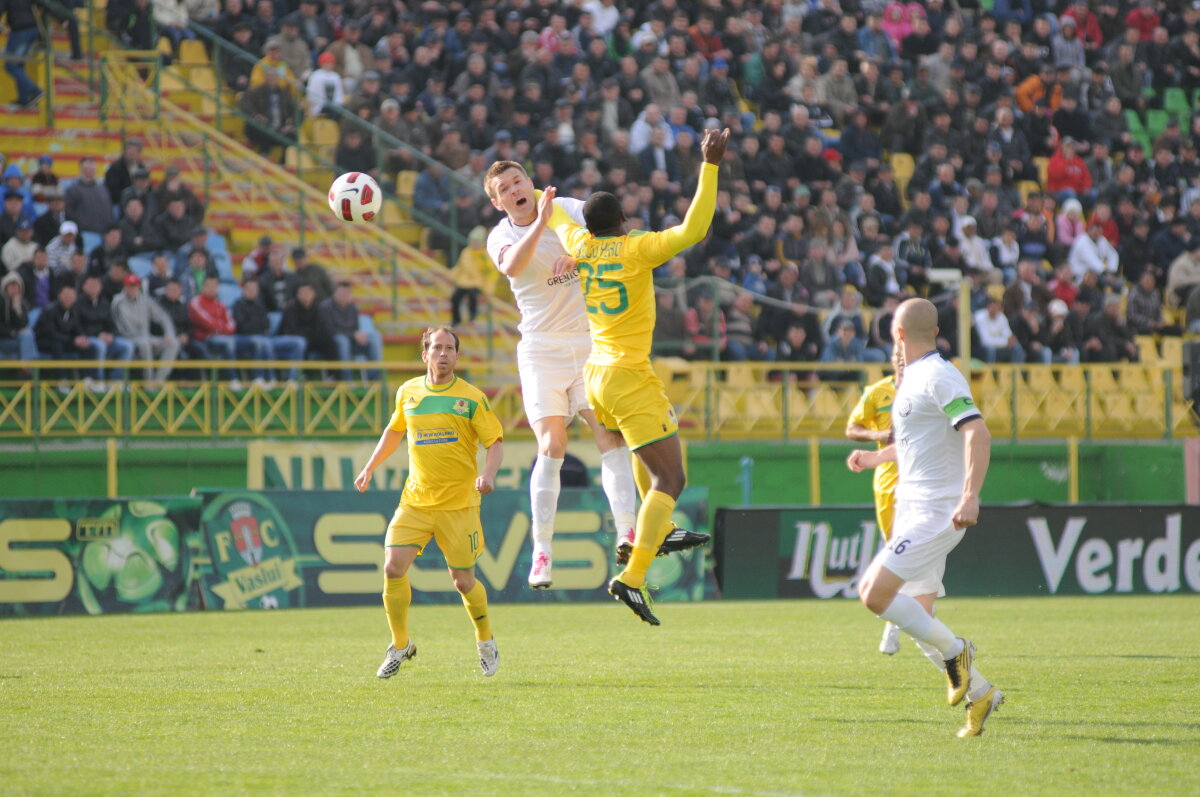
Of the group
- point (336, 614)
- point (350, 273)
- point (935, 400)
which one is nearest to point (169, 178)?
point (350, 273)

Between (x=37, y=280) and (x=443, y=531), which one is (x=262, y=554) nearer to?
(x=37, y=280)

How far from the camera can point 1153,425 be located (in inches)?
849

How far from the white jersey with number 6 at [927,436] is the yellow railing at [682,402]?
1159 cm

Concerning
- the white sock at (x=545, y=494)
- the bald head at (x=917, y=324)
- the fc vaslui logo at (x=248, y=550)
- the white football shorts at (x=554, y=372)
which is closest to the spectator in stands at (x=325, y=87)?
the fc vaslui logo at (x=248, y=550)

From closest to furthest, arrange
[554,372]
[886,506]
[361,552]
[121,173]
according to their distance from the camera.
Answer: [554,372] → [886,506] → [361,552] → [121,173]

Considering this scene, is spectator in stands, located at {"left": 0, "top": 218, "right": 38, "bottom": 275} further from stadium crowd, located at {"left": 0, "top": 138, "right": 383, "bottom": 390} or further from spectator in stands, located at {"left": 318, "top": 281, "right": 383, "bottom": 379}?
spectator in stands, located at {"left": 318, "top": 281, "right": 383, "bottom": 379}

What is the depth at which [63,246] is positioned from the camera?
18562 mm

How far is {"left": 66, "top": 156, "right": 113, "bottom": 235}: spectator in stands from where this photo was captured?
1920cm

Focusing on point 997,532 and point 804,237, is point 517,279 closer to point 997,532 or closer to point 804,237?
point 997,532

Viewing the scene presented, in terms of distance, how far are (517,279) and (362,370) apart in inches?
375

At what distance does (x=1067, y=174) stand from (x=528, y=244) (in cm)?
1914

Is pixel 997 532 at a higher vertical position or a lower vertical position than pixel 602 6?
lower

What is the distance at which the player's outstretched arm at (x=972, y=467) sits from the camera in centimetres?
693

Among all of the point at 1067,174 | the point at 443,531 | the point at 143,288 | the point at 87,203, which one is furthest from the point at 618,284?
the point at 1067,174
